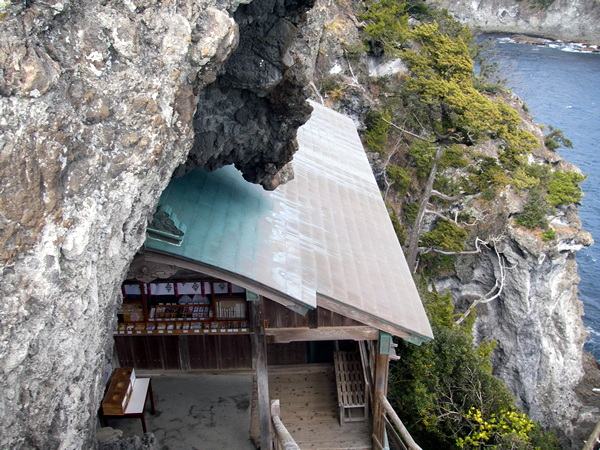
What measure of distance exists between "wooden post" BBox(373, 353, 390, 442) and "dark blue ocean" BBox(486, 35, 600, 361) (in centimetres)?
2500

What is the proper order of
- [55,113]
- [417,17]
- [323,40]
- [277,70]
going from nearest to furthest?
1. [55,113]
2. [277,70]
3. [323,40]
4. [417,17]

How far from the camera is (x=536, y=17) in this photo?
207 ft

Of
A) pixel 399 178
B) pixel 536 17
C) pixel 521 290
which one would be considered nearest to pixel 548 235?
pixel 521 290

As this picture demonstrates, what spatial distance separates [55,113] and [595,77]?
57123 millimetres

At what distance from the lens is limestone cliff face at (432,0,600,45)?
198ft

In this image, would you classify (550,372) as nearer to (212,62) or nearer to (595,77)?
(212,62)

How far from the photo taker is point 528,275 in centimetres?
2423

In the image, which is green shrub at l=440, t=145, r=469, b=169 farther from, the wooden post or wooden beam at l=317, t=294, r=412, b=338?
wooden beam at l=317, t=294, r=412, b=338

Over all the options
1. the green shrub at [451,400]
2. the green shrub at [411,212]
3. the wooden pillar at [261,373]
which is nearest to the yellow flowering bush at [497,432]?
the green shrub at [451,400]

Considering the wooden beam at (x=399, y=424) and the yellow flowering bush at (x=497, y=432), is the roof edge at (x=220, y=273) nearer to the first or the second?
the wooden beam at (x=399, y=424)

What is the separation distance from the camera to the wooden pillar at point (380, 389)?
29.0 ft

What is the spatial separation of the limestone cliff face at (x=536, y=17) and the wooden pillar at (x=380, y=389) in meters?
59.7

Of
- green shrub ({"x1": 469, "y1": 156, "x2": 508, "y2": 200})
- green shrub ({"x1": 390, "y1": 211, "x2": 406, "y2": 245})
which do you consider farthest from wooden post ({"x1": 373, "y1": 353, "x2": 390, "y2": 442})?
green shrub ({"x1": 469, "y1": 156, "x2": 508, "y2": 200})

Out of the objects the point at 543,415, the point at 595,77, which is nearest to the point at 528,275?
the point at 543,415
